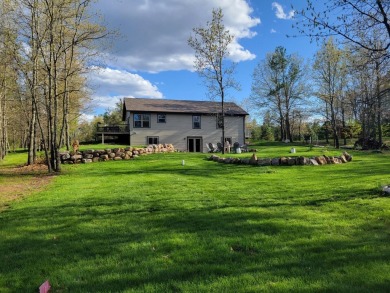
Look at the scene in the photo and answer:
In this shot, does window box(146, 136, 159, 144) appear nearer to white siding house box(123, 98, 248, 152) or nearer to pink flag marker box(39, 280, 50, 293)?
white siding house box(123, 98, 248, 152)

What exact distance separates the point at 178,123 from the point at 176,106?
7.47ft

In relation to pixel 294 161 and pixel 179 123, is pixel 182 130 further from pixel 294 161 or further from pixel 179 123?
pixel 294 161

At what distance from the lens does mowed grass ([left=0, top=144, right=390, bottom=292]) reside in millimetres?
3422

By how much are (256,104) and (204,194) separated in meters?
39.6

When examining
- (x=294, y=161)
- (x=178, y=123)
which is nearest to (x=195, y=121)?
(x=178, y=123)

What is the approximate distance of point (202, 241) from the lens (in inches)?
180

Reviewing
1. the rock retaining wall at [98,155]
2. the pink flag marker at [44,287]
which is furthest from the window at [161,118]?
the pink flag marker at [44,287]

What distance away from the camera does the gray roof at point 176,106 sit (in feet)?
106

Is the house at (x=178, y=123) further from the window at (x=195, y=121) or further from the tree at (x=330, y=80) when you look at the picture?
the tree at (x=330, y=80)

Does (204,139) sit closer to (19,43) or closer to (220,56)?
(220,56)

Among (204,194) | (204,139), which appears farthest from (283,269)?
(204,139)

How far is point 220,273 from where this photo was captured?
11.8 feet

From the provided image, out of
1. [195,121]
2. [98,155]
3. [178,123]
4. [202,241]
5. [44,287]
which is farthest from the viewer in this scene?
[195,121]

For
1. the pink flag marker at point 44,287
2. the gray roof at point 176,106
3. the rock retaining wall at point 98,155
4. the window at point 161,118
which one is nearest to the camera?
the pink flag marker at point 44,287
